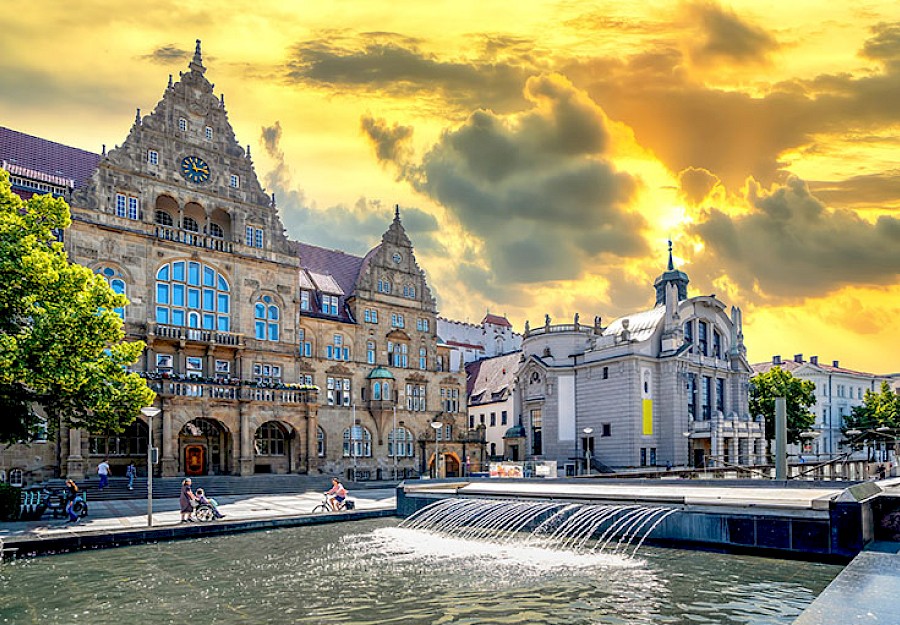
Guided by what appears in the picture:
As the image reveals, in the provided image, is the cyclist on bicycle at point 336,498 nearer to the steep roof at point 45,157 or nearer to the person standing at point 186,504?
the person standing at point 186,504

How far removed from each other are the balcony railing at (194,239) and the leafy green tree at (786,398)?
61112 millimetres

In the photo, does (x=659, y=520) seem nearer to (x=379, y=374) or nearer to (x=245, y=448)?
(x=245, y=448)

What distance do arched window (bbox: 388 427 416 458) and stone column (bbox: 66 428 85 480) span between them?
25.5 meters

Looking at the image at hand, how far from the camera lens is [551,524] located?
24750mm

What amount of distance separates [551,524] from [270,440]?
35.0m

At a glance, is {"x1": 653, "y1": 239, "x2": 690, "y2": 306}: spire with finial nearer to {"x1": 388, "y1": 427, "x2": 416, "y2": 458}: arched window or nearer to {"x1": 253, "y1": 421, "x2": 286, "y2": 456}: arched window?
{"x1": 388, "y1": 427, "x2": 416, "y2": 458}: arched window

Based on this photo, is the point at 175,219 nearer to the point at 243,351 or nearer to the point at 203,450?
the point at 243,351

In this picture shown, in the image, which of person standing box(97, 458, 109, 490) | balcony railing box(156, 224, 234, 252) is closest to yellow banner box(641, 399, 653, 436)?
balcony railing box(156, 224, 234, 252)

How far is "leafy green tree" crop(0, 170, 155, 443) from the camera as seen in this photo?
28359 mm

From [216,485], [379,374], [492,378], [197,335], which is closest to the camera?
[216,485]

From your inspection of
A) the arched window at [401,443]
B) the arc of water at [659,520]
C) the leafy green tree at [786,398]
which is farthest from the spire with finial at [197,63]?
the leafy green tree at [786,398]

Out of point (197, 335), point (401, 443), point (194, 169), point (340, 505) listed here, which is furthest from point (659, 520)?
point (401, 443)

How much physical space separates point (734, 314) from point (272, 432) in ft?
165

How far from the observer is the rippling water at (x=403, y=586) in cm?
1469
